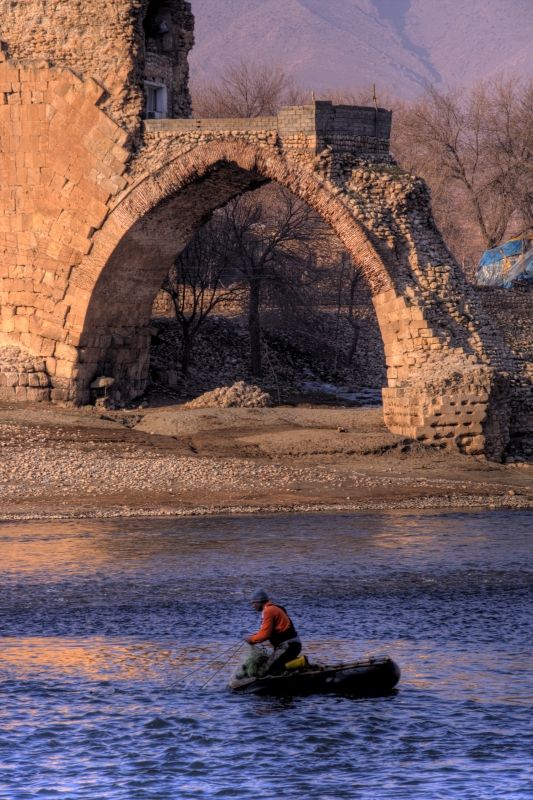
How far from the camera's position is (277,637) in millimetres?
12000

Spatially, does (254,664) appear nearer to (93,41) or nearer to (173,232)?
(173,232)

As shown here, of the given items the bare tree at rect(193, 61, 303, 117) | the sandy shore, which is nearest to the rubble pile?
the sandy shore

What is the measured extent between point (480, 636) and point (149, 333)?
15.6 metres

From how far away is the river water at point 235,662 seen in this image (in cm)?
1027

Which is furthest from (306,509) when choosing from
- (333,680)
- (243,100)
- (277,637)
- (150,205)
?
(243,100)

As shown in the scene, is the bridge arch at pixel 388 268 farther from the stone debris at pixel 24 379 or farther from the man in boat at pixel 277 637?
the man in boat at pixel 277 637

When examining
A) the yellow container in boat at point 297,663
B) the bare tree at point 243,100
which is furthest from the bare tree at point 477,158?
Answer: the yellow container in boat at point 297,663

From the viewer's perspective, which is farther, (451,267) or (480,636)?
(451,267)

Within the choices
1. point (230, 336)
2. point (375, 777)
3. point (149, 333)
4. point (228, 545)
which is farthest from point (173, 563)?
point (230, 336)

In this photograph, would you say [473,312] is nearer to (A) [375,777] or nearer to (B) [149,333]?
(B) [149,333]

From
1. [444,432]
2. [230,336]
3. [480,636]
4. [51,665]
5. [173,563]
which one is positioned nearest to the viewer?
[51,665]

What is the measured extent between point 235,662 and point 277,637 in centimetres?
88

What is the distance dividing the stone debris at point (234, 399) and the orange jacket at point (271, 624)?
47.6 feet

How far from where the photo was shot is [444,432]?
76.8ft
